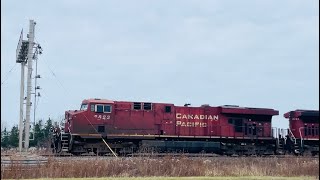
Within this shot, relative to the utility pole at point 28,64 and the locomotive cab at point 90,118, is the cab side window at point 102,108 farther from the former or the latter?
the utility pole at point 28,64

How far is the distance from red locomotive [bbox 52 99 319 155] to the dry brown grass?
31.3 feet

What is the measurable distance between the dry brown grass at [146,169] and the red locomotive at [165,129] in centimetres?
954

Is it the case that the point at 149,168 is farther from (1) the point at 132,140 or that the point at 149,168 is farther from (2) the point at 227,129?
(2) the point at 227,129

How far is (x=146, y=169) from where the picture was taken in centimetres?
1603

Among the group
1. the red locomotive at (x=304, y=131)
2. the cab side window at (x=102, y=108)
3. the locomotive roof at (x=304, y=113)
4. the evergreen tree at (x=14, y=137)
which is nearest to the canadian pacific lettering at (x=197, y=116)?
the cab side window at (x=102, y=108)

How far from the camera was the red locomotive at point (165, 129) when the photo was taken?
2648 cm

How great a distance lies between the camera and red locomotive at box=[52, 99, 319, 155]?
26.5m

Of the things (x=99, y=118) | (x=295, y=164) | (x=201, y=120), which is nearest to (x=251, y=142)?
(x=201, y=120)

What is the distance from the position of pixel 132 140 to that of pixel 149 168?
37.4 ft

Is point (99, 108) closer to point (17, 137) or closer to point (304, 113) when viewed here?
point (304, 113)

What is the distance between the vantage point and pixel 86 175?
14945mm

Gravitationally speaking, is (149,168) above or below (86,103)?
below

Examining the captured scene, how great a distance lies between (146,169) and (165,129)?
12.6 metres

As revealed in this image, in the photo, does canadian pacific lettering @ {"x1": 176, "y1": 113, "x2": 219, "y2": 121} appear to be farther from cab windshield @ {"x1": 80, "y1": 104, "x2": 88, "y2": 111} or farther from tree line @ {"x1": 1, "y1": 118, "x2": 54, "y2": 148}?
tree line @ {"x1": 1, "y1": 118, "x2": 54, "y2": 148}
